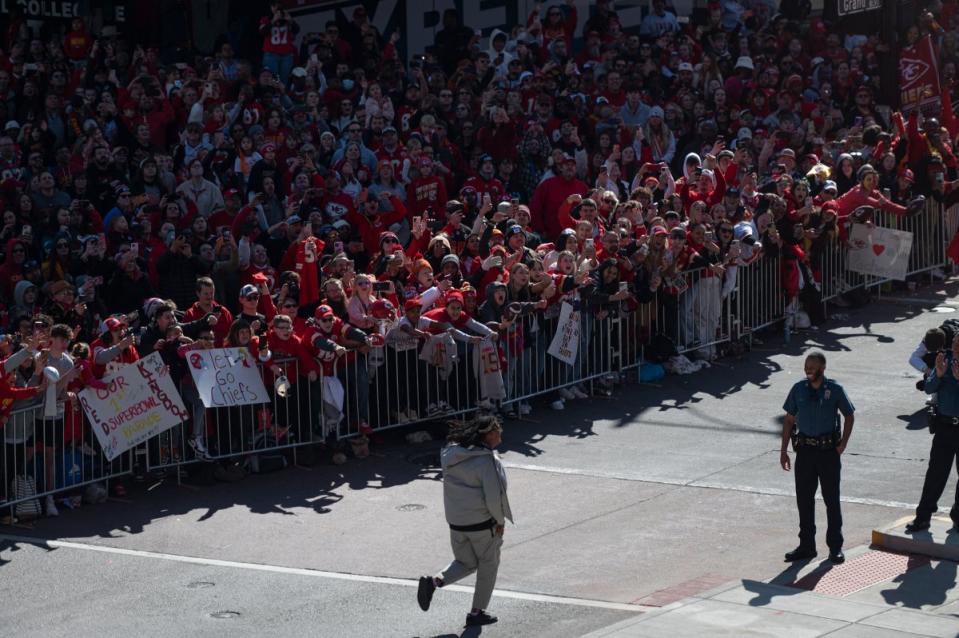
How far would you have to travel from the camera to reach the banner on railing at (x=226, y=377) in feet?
48.0

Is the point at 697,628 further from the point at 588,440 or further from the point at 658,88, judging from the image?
the point at 658,88

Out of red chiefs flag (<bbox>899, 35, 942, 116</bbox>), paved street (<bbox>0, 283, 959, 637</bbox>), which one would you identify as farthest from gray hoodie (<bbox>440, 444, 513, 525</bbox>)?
red chiefs flag (<bbox>899, 35, 942, 116</bbox>)

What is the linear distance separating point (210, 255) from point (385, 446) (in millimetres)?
3129

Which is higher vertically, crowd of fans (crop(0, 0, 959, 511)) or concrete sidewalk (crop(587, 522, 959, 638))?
crowd of fans (crop(0, 0, 959, 511))

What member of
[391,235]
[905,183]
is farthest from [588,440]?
[905,183]

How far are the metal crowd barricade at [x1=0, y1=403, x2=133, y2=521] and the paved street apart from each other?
24 centimetres

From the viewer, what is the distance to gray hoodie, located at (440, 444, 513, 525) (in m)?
11.1

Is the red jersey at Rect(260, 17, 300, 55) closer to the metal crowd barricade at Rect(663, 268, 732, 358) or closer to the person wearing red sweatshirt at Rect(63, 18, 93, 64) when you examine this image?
the person wearing red sweatshirt at Rect(63, 18, 93, 64)

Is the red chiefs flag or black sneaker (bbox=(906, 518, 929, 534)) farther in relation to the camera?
the red chiefs flag

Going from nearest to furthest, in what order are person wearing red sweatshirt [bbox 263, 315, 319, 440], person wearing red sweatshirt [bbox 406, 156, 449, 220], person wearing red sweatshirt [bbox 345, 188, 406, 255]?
person wearing red sweatshirt [bbox 263, 315, 319, 440] < person wearing red sweatshirt [bbox 345, 188, 406, 255] < person wearing red sweatshirt [bbox 406, 156, 449, 220]

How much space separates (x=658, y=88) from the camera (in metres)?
25.1

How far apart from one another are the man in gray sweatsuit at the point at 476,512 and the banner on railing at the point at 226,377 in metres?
4.11

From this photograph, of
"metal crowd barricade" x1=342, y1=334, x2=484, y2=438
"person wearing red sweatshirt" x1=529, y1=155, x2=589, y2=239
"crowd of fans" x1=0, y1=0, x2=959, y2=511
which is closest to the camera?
"metal crowd barricade" x1=342, y1=334, x2=484, y2=438

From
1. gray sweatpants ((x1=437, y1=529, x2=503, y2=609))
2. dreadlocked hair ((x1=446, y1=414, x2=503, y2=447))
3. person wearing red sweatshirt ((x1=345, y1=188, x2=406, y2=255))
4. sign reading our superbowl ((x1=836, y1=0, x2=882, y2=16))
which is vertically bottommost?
gray sweatpants ((x1=437, y1=529, x2=503, y2=609))
